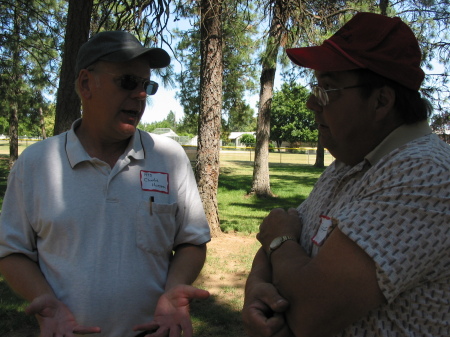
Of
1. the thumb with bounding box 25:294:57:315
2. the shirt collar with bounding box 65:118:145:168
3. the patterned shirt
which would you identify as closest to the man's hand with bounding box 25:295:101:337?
the thumb with bounding box 25:294:57:315

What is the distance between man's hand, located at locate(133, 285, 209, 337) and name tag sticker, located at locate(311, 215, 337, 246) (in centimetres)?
51

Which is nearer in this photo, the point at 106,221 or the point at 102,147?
the point at 106,221

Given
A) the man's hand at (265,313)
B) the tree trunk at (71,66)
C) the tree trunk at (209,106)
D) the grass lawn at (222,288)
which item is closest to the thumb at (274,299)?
the man's hand at (265,313)

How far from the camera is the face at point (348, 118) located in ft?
4.55

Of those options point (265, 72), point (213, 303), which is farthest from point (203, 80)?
point (265, 72)

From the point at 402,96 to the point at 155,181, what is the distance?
3.61ft

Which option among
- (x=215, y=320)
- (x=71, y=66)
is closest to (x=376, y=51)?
(x=215, y=320)

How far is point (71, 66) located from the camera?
15.6 ft

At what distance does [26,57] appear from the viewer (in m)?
13.1

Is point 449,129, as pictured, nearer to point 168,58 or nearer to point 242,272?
point 242,272

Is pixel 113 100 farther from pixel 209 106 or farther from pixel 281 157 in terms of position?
pixel 281 157

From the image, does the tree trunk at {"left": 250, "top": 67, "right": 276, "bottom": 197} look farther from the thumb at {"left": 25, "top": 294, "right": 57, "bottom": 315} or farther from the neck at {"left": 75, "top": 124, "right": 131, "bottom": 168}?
the thumb at {"left": 25, "top": 294, "right": 57, "bottom": 315}

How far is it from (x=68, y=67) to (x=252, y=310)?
4190 millimetres

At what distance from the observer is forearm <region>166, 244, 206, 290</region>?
6.06ft
